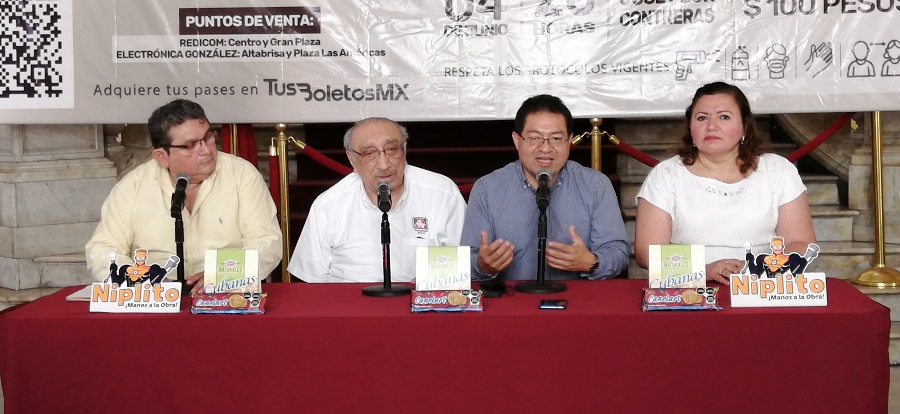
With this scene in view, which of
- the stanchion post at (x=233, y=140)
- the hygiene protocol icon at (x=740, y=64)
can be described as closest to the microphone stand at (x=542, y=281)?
the hygiene protocol icon at (x=740, y=64)

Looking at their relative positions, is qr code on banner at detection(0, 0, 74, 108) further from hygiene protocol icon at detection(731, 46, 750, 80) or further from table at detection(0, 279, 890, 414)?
hygiene protocol icon at detection(731, 46, 750, 80)

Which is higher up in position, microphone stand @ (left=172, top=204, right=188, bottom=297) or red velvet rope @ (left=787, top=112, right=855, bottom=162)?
red velvet rope @ (left=787, top=112, right=855, bottom=162)

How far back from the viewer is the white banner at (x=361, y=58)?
4.55 meters

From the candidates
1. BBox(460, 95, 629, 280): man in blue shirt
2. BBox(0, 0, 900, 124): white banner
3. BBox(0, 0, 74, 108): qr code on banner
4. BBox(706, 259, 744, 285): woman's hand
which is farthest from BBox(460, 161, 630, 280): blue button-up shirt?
BBox(0, 0, 74, 108): qr code on banner

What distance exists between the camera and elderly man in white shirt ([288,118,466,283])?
343cm

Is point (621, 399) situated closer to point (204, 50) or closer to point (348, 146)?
point (348, 146)

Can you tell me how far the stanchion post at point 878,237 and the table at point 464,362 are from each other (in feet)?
7.32

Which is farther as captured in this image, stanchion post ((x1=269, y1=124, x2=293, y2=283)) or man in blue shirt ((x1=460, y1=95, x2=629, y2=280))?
stanchion post ((x1=269, y1=124, x2=293, y2=283))

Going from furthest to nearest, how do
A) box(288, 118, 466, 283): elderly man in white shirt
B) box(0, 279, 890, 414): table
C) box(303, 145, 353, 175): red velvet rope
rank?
box(303, 145, 353, 175): red velvet rope → box(288, 118, 466, 283): elderly man in white shirt → box(0, 279, 890, 414): table

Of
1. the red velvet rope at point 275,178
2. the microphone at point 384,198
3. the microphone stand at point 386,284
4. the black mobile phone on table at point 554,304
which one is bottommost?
the black mobile phone on table at point 554,304

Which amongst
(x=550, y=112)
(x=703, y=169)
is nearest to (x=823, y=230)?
(x=703, y=169)

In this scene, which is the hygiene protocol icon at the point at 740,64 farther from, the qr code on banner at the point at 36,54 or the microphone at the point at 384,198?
the qr code on banner at the point at 36,54

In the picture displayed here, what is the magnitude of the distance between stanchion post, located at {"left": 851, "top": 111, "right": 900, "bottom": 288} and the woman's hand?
A: 1958mm

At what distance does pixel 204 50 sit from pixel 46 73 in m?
0.74
